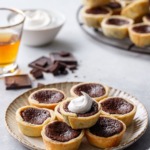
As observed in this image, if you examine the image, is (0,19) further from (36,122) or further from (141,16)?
(36,122)

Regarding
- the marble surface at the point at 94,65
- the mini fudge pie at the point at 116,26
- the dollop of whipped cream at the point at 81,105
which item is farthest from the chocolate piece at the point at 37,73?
the dollop of whipped cream at the point at 81,105

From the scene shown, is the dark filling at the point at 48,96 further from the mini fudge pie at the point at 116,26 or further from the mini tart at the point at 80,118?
the mini fudge pie at the point at 116,26

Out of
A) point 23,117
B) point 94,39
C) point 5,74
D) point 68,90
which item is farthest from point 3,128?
point 94,39

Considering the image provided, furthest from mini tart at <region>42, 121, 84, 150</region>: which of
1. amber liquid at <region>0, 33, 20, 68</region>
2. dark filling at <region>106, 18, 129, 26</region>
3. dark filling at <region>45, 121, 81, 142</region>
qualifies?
dark filling at <region>106, 18, 129, 26</region>

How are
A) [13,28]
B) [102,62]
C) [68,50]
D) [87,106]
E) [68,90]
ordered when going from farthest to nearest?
[68,50] → [102,62] → [13,28] → [68,90] → [87,106]

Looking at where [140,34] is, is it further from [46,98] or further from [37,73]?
[46,98]

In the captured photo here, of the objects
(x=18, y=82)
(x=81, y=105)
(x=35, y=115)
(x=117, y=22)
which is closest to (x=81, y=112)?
(x=81, y=105)
